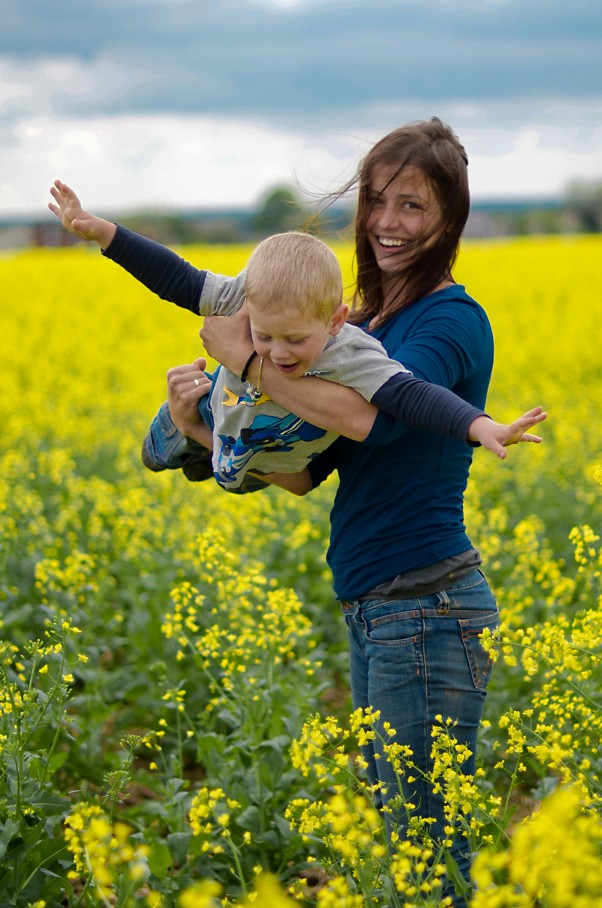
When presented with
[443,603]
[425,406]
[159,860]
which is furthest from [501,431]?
[159,860]

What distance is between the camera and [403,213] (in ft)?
7.71

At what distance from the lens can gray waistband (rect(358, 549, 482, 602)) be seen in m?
2.27

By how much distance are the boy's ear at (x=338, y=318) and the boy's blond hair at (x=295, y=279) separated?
0.05 feet

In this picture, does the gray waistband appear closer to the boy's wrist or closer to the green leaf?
the green leaf

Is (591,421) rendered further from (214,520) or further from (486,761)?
(486,761)

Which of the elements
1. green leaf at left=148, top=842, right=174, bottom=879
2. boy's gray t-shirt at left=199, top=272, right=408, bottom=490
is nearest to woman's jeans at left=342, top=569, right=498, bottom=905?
boy's gray t-shirt at left=199, top=272, right=408, bottom=490

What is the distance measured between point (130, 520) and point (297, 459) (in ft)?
8.27

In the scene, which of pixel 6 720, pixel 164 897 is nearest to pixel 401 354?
pixel 6 720

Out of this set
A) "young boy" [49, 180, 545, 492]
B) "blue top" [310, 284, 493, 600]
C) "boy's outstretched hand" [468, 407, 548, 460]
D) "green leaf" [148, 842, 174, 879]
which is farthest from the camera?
"green leaf" [148, 842, 174, 879]

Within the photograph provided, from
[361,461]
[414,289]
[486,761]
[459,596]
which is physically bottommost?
[486,761]

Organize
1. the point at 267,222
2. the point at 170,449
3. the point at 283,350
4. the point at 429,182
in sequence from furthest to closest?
the point at 267,222 < the point at 170,449 < the point at 429,182 < the point at 283,350

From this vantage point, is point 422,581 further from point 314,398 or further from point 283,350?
point 283,350

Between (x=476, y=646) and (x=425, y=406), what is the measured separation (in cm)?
64

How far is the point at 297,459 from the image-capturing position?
2.35 metres
